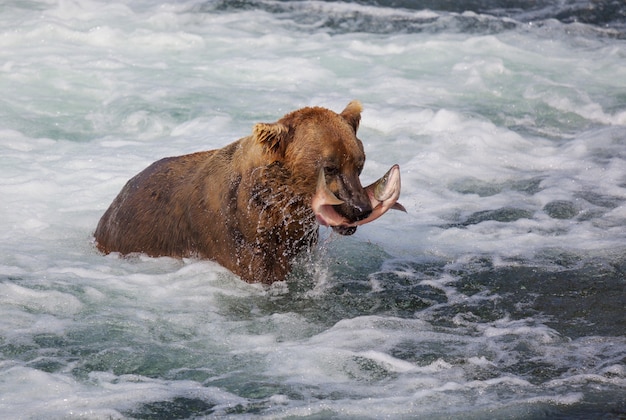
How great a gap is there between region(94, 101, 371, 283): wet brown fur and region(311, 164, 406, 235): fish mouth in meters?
0.06

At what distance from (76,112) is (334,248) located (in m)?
5.74

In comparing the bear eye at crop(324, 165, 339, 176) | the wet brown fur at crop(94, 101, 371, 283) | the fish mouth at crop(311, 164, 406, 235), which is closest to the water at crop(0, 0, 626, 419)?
the wet brown fur at crop(94, 101, 371, 283)

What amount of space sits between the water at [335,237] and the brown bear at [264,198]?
0.19 m

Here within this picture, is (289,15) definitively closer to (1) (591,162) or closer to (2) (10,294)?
(1) (591,162)

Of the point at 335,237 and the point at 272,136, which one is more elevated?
the point at 272,136

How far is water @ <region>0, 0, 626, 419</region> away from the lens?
5379 millimetres

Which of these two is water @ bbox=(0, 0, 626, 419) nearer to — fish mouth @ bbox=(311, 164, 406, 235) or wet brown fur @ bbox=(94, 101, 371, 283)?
wet brown fur @ bbox=(94, 101, 371, 283)

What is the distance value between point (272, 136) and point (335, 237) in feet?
4.90

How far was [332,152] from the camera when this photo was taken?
6352 millimetres

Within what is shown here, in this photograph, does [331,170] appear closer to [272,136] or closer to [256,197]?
[272,136]

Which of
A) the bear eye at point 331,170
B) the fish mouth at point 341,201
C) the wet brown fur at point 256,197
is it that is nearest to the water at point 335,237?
the wet brown fur at point 256,197

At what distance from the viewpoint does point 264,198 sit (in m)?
6.58

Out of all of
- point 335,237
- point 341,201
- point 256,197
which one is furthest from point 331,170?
point 335,237

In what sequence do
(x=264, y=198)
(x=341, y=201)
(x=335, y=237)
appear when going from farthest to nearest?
(x=335, y=237)
(x=264, y=198)
(x=341, y=201)
